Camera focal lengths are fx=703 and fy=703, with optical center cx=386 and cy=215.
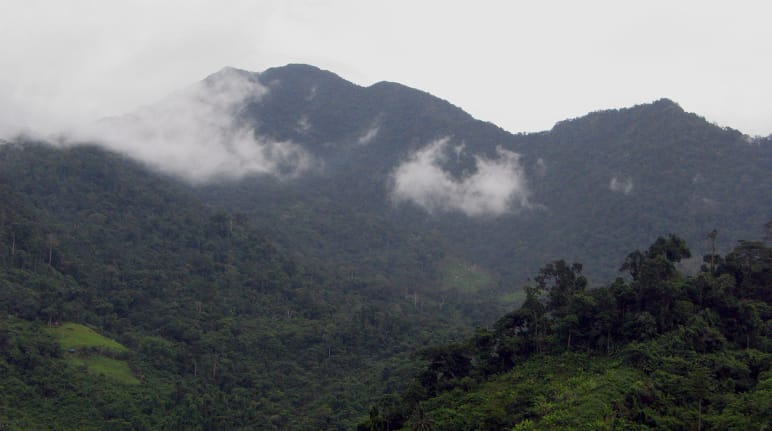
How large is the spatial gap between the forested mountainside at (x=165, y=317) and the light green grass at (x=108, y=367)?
0.44 feet

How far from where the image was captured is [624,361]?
3475cm

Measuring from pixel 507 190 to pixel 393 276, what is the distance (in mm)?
37452

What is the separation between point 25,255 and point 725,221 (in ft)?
287

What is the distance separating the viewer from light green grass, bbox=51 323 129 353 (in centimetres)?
6340

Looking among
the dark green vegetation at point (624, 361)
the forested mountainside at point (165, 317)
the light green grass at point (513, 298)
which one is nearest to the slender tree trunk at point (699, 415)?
the dark green vegetation at point (624, 361)

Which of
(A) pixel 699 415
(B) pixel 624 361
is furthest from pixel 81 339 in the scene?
(A) pixel 699 415

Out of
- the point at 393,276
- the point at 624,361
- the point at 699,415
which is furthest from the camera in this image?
the point at 393,276

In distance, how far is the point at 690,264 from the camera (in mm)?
85812

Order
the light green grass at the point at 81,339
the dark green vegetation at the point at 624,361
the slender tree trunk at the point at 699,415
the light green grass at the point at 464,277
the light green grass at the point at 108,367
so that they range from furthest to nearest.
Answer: the light green grass at the point at 464,277 < the light green grass at the point at 81,339 < the light green grass at the point at 108,367 < the dark green vegetation at the point at 624,361 < the slender tree trunk at the point at 699,415

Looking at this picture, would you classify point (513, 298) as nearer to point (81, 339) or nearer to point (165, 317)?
point (165, 317)

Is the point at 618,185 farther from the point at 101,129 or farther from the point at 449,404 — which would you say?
the point at 101,129

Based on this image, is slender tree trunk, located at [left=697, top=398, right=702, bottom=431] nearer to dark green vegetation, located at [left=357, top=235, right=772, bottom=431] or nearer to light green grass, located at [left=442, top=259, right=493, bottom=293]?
dark green vegetation, located at [left=357, top=235, right=772, bottom=431]

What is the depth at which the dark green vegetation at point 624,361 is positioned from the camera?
2875 centimetres

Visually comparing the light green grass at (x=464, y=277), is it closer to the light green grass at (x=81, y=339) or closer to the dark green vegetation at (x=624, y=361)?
the light green grass at (x=81, y=339)
